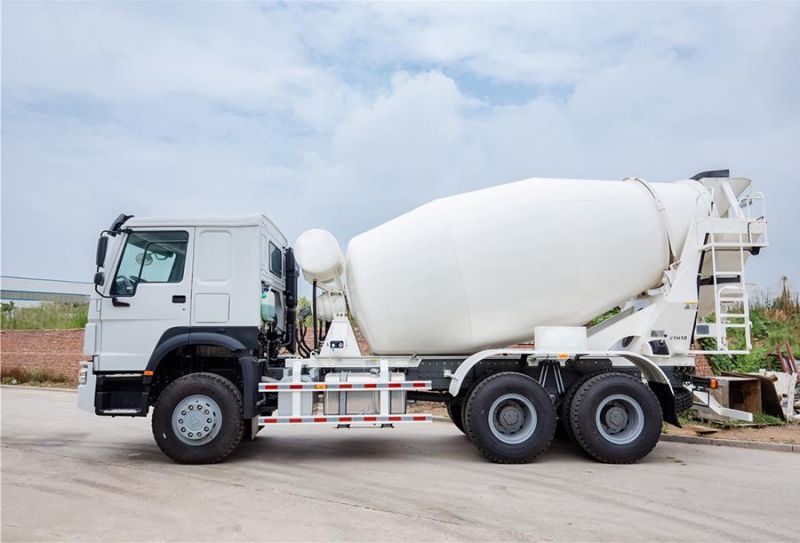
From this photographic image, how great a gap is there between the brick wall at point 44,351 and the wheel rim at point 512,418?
16.6 meters

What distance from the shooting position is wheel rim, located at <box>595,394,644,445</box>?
26.6 ft

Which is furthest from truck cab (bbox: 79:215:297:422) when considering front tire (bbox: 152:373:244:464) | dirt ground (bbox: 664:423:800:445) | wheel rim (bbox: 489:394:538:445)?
dirt ground (bbox: 664:423:800:445)

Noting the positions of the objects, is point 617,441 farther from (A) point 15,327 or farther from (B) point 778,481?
(A) point 15,327

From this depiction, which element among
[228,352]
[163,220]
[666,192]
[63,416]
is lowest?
[63,416]

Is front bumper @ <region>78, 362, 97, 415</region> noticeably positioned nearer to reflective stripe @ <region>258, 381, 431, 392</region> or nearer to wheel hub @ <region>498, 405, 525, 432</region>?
reflective stripe @ <region>258, 381, 431, 392</region>

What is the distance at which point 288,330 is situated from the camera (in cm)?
960

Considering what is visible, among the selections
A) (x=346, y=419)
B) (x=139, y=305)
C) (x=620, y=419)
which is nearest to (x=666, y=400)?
(x=620, y=419)

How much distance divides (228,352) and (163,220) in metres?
1.93

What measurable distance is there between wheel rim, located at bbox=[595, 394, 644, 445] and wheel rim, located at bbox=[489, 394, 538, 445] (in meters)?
0.87

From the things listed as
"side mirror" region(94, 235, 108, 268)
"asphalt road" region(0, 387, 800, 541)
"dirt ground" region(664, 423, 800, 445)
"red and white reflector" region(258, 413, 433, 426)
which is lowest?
"asphalt road" region(0, 387, 800, 541)

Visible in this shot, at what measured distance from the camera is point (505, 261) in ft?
27.3

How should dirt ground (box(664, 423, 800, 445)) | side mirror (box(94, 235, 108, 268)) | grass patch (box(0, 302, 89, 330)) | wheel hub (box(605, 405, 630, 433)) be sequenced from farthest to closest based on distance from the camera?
1. grass patch (box(0, 302, 89, 330))
2. dirt ground (box(664, 423, 800, 445))
3. wheel hub (box(605, 405, 630, 433))
4. side mirror (box(94, 235, 108, 268))

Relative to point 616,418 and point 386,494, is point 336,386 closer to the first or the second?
point 386,494

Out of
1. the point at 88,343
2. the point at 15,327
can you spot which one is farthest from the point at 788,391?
the point at 15,327
